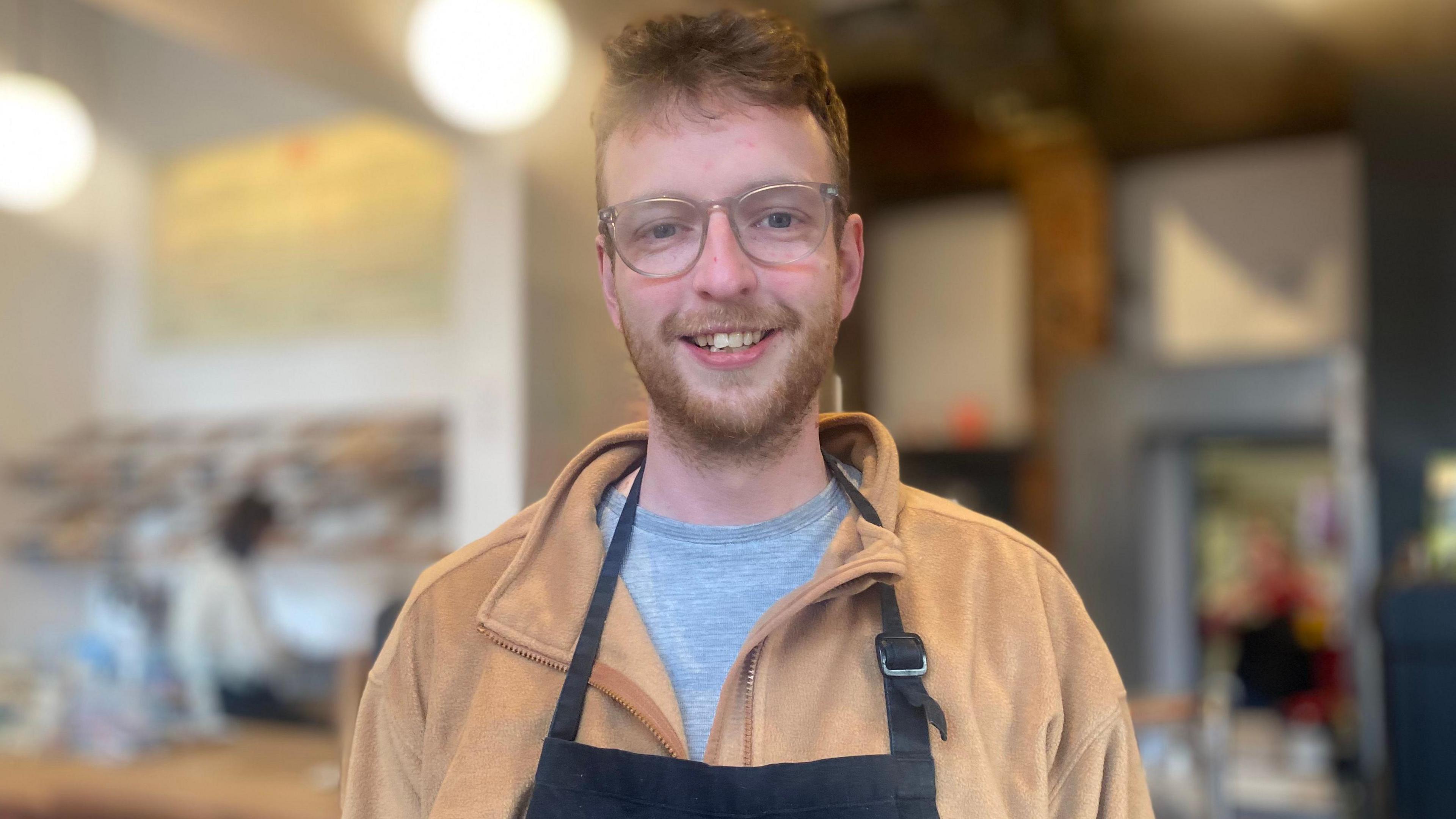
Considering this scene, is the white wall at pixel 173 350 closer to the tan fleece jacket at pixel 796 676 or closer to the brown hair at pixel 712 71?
the tan fleece jacket at pixel 796 676

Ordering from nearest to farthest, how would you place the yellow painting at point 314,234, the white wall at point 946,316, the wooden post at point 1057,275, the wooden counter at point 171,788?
the wooden counter at point 171,788
the yellow painting at point 314,234
the wooden post at point 1057,275
the white wall at point 946,316

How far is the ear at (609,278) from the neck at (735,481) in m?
0.09

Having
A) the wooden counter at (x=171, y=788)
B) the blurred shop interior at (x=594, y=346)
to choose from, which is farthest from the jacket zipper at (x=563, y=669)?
the wooden counter at (x=171, y=788)

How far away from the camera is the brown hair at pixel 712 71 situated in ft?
2.96

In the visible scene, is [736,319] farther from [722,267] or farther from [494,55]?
[494,55]

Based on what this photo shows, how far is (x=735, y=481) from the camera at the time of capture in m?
0.96

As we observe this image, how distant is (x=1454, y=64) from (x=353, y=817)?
3695 mm

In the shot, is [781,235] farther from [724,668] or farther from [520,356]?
[520,356]

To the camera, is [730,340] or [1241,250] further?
[1241,250]

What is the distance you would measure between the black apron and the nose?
11.1 inches

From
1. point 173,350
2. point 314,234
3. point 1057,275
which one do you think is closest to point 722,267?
point 173,350

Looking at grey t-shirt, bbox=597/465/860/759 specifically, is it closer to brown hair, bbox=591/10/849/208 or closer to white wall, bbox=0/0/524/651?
brown hair, bbox=591/10/849/208

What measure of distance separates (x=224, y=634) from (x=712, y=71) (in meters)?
1.88

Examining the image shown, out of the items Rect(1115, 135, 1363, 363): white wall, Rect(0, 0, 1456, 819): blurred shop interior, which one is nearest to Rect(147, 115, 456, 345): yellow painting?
Rect(0, 0, 1456, 819): blurred shop interior
